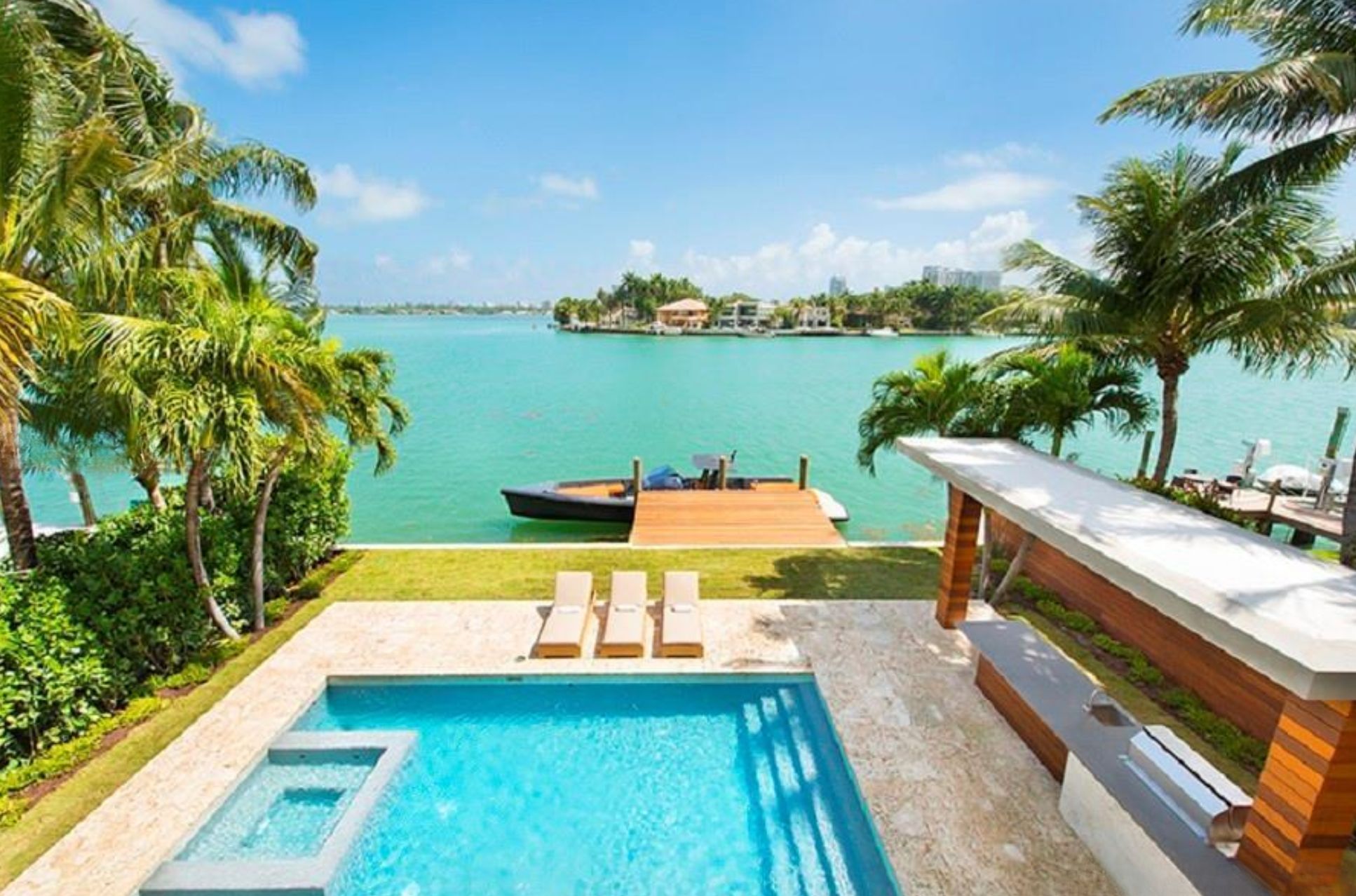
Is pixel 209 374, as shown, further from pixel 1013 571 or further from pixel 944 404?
pixel 1013 571

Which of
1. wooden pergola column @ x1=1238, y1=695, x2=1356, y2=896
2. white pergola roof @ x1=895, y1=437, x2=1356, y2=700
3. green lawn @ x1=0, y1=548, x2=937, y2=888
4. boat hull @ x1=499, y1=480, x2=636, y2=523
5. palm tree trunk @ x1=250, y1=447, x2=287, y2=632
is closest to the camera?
white pergola roof @ x1=895, y1=437, x2=1356, y2=700

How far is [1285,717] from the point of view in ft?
12.1

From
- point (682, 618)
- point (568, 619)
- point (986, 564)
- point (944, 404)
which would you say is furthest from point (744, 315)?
point (568, 619)

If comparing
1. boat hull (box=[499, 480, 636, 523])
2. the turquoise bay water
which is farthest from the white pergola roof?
boat hull (box=[499, 480, 636, 523])

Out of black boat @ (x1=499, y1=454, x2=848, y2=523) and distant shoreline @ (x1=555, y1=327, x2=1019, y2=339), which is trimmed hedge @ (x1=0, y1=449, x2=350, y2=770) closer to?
black boat @ (x1=499, y1=454, x2=848, y2=523)

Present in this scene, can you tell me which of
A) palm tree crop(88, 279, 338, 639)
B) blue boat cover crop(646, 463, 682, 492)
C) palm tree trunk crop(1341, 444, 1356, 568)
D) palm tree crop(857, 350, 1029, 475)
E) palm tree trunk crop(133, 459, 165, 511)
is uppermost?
palm tree crop(88, 279, 338, 639)

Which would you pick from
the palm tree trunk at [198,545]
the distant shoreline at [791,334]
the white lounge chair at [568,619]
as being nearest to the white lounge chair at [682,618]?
the white lounge chair at [568,619]

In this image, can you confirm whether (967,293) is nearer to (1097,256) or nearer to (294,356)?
(1097,256)

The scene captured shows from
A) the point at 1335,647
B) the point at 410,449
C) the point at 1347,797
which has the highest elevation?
the point at 1335,647

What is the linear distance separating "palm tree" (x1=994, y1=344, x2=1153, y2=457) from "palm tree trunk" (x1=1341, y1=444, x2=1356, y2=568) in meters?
3.21

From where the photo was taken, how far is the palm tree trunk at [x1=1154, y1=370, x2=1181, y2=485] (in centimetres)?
955

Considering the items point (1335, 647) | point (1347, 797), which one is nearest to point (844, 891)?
point (1347, 797)

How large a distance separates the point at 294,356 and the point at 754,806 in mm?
6384

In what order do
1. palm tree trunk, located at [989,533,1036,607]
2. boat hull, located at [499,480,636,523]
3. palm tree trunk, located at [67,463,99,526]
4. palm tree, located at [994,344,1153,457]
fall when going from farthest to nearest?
boat hull, located at [499,480,636,523]
palm tree trunk, located at [67,463,99,526]
palm tree, located at [994,344,1153,457]
palm tree trunk, located at [989,533,1036,607]
